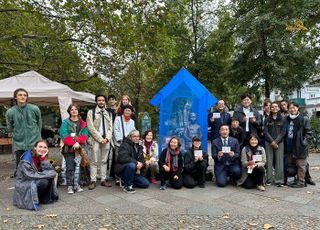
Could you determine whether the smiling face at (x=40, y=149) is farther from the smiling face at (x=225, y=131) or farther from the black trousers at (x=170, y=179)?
the smiling face at (x=225, y=131)

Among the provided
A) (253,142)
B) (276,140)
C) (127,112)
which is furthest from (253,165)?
(127,112)

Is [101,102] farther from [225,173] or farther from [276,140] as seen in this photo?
[276,140]

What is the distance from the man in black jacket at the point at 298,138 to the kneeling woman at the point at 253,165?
648mm

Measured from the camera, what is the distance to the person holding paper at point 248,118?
692 cm

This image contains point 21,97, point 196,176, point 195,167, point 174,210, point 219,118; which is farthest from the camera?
point 219,118

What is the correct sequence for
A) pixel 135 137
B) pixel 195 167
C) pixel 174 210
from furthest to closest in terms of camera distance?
pixel 195 167
pixel 135 137
pixel 174 210

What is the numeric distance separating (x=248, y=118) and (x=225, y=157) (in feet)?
3.35

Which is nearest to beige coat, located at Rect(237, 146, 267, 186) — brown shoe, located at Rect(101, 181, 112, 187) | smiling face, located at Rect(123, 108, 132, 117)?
smiling face, located at Rect(123, 108, 132, 117)

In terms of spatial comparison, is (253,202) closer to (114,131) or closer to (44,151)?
(114,131)

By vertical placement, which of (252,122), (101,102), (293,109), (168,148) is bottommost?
(168,148)

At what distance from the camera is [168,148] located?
6.62m

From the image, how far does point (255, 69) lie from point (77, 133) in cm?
1068

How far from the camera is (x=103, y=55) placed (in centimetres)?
1248

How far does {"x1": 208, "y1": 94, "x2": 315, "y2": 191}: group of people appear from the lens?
6453 millimetres
